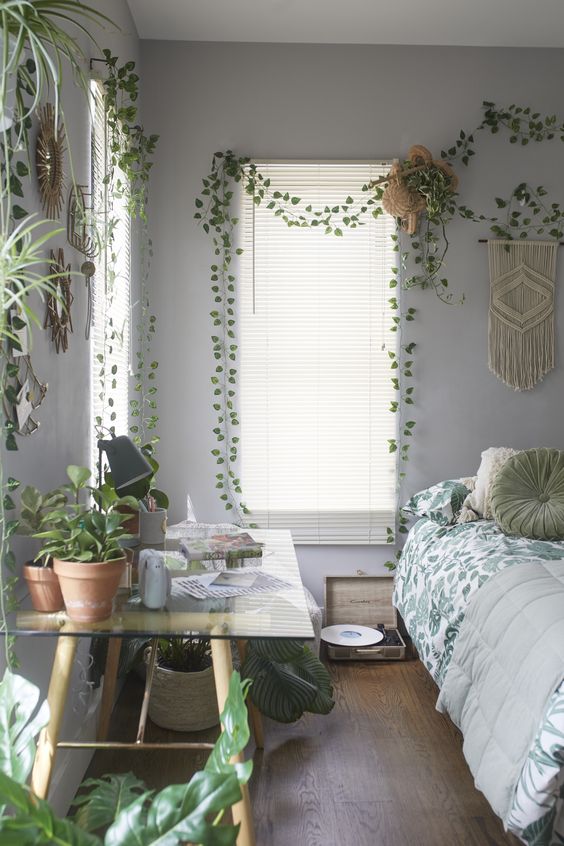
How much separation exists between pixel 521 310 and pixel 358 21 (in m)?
1.50

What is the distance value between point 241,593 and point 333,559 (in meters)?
1.86

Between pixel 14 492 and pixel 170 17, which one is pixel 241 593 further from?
pixel 170 17

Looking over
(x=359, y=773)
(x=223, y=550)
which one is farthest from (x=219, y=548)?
(x=359, y=773)

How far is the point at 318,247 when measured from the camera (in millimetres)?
3676

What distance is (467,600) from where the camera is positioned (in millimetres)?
2574

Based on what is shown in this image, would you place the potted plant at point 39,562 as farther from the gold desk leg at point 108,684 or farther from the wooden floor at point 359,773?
the wooden floor at point 359,773

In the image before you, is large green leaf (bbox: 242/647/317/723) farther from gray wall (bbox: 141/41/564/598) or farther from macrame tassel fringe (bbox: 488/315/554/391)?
macrame tassel fringe (bbox: 488/315/554/391)

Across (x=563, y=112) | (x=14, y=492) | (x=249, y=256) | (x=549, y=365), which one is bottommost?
(x=14, y=492)

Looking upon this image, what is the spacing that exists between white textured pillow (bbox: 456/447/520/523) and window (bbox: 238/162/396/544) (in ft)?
1.68

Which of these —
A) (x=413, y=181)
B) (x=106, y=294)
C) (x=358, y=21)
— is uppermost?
(x=358, y=21)

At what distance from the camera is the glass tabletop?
1.61 metres

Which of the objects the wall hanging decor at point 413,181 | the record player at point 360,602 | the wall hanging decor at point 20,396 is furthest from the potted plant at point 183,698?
the wall hanging decor at point 413,181

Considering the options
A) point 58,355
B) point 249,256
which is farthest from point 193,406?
point 58,355

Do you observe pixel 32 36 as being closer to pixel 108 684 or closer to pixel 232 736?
pixel 232 736
